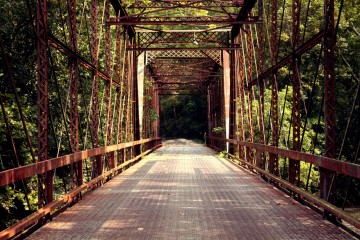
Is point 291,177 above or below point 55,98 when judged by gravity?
below

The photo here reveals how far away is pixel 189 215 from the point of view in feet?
24.0

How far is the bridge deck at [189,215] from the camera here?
6090 millimetres

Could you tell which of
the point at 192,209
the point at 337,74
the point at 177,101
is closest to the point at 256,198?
the point at 192,209

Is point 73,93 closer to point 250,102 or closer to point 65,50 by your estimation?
point 65,50

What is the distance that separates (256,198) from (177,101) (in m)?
64.9

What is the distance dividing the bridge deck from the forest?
546 millimetres

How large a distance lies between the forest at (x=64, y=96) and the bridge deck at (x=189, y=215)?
546mm

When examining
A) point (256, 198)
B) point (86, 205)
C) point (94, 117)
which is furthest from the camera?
point (94, 117)

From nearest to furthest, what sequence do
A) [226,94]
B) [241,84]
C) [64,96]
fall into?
[64,96] → [241,84] → [226,94]

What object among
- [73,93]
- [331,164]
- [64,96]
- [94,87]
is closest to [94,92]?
[94,87]

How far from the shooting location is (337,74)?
923 inches

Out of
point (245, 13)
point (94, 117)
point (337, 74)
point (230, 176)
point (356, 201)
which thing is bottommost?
point (356, 201)

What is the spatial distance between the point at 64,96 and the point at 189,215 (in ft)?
37.3

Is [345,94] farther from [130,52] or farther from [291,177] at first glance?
[291,177]
